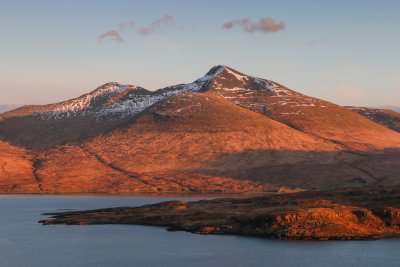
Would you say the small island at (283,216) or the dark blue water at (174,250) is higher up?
the small island at (283,216)

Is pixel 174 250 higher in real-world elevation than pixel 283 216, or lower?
lower

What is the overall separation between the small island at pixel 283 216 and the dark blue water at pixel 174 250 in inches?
248

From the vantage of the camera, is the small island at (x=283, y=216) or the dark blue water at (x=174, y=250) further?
the small island at (x=283, y=216)

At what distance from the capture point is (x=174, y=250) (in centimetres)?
12650

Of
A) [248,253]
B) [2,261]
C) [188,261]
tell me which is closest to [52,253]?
[2,261]

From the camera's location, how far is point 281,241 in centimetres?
13438

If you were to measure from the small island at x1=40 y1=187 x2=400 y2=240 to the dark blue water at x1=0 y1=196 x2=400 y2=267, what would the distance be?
629 centimetres

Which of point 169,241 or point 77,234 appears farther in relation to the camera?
point 77,234

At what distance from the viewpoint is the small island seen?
467ft

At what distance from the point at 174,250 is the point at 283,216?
2945 centimetres

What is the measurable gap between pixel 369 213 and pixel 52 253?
2838 inches

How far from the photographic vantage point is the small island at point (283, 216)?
142 m

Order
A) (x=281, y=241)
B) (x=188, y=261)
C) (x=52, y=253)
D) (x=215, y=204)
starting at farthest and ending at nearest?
(x=215, y=204), (x=281, y=241), (x=52, y=253), (x=188, y=261)

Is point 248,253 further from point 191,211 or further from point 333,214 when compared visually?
point 191,211
